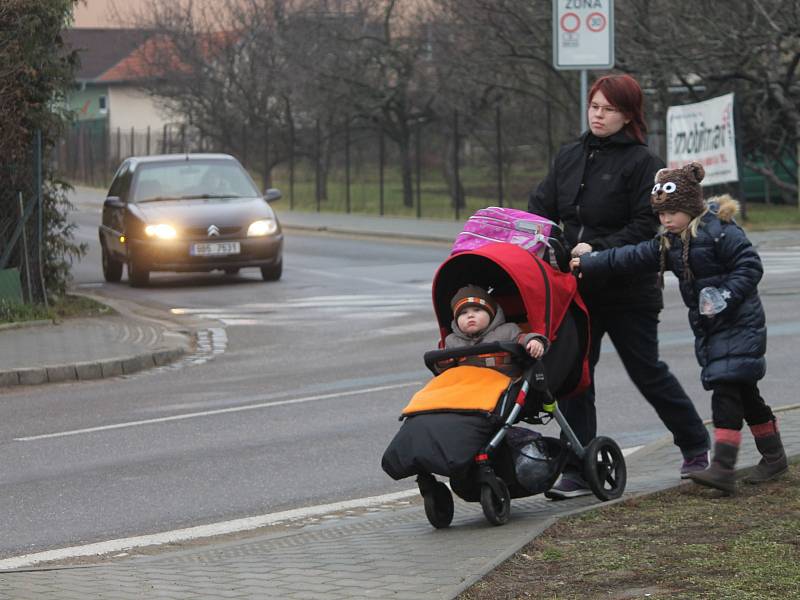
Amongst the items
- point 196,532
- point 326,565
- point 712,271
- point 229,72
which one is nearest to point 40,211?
point 196,532

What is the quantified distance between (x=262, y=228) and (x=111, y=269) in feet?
9.08

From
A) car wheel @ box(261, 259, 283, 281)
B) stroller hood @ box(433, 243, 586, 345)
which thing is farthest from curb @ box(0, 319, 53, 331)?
stroller hood @ box(433, 243, 586, 345)

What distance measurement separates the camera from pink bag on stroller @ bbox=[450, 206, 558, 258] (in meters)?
7.16

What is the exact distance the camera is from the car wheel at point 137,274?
21547 millimetres

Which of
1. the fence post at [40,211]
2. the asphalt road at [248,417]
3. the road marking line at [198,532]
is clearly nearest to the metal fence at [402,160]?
the fence post at [40,211]

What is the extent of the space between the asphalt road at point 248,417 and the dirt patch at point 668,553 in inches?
78.7

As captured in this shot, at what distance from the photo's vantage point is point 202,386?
12.6 m

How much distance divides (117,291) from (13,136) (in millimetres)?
5115

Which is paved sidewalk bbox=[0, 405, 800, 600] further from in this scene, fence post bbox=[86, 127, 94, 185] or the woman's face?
fence post bbox=[86, 127, 94, 185]

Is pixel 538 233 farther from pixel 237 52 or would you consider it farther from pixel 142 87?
pixel 142 87

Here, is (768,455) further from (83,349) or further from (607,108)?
(83,349)

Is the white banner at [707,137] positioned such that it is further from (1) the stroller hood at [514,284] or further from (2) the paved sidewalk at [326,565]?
(2) the paved sidewalk at [326,565]

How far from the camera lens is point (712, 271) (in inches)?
279

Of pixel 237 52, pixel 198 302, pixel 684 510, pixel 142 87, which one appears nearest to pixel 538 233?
pixel 684 510
